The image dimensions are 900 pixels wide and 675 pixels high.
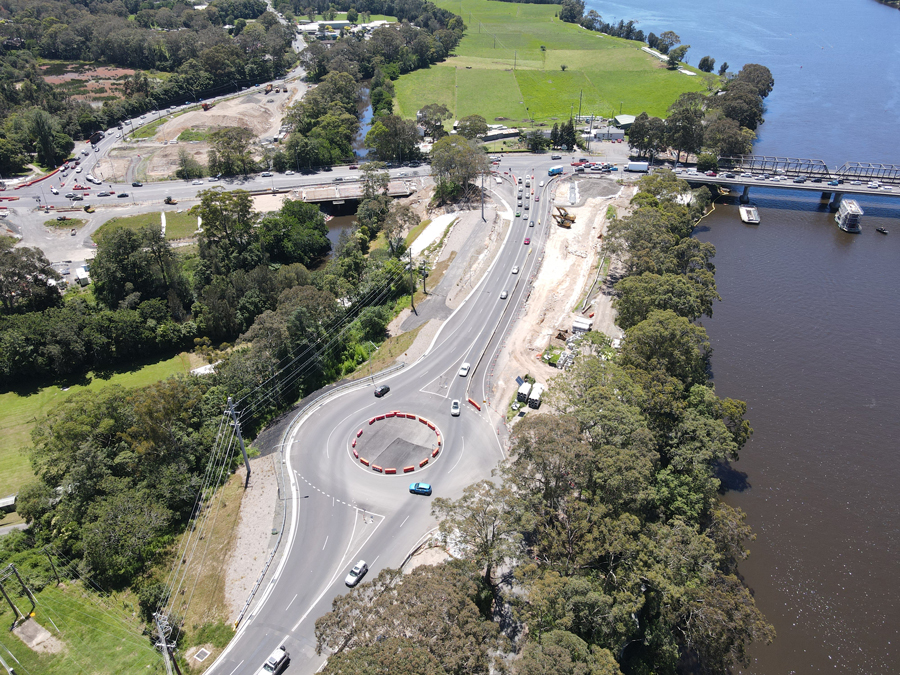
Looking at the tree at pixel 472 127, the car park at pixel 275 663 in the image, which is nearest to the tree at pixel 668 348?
the car park at pixel 275 663

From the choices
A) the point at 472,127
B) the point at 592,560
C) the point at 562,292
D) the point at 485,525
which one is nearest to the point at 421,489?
the point at 485,525

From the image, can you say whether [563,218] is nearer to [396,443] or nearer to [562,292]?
[562,292]

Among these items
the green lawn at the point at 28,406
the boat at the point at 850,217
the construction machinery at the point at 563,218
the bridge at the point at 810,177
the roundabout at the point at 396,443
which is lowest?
the green lawn at the point at 28,406

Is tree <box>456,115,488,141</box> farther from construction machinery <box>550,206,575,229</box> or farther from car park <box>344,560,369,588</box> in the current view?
car park <box>344,560,369,588</box>

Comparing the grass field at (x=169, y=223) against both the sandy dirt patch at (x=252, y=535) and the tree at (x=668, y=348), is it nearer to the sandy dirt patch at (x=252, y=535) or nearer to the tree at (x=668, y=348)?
the sandy dirt patch at (x=252, y=535)

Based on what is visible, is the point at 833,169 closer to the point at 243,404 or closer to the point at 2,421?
the point at 243,404
